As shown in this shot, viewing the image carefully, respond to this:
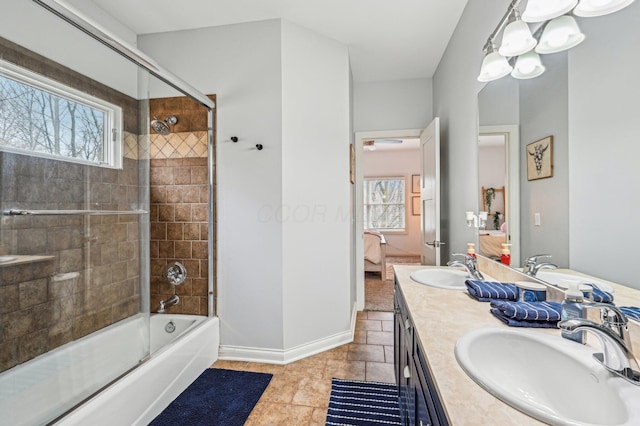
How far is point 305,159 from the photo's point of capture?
241 cm

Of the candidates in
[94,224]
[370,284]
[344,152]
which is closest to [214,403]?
[94,224]

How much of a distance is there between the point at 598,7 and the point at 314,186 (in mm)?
1855

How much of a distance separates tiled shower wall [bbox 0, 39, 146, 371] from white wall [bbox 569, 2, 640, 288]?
239 cm

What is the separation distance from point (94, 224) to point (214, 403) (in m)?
1.39

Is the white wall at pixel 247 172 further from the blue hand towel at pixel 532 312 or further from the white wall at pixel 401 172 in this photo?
the white wall at pixel 401 172

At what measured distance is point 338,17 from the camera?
2.29 m

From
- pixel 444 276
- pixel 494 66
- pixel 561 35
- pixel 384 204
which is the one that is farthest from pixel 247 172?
pixel 384 204

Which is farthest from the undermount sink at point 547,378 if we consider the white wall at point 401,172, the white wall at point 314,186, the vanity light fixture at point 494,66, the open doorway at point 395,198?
the white wall at point 401,172

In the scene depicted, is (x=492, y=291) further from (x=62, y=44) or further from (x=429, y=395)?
(x=62, y=44)

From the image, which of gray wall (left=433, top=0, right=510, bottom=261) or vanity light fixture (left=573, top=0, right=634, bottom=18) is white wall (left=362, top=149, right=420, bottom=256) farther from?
vanity light fixture (left=573, top=0, right=634, bottom=18)

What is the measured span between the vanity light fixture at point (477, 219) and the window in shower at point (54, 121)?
2431 mm

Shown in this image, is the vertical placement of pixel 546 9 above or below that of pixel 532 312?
above

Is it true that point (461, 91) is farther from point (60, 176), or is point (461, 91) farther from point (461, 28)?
point (60, 176)

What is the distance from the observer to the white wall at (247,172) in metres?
2.32
